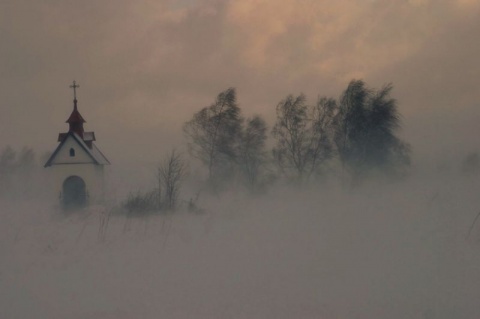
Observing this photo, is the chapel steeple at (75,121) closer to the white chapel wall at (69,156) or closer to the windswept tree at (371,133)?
the white chapel wall at (69,156)

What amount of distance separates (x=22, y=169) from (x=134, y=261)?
170ft

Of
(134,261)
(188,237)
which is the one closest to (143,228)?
(188,237)

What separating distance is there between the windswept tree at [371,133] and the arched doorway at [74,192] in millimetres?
15219

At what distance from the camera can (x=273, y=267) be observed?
1004 cm

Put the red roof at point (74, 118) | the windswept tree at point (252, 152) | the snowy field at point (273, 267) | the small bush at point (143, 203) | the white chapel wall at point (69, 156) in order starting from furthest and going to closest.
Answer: the windswept tree at point (252, 152) < the red roof at point (74, 118) < the white chapel wall at point (69, 156) < the small bush at point (143, 203) < the snowy field at point (273, 267)

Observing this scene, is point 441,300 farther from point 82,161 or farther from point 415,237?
point 82,161

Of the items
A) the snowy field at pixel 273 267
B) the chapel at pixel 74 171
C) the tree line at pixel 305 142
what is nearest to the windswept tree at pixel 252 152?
the tree line at pixel 305 142

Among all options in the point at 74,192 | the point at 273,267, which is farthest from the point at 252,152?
the point at 273,267

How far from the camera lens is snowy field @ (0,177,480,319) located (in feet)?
27.7

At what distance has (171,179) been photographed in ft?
77.2

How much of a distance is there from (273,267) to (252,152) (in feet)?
80.4

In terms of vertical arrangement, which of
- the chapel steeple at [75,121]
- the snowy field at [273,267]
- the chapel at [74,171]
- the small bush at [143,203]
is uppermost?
the chapel steeple at [75,121]

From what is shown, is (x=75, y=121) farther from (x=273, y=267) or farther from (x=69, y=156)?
(x=273, y=267)

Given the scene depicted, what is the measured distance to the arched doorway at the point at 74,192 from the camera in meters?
26.9
